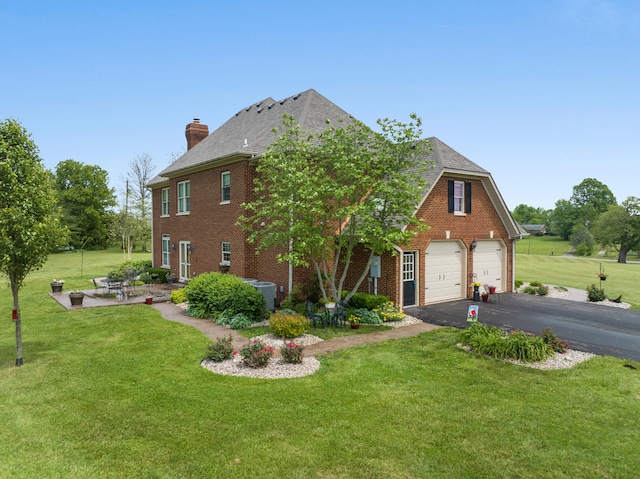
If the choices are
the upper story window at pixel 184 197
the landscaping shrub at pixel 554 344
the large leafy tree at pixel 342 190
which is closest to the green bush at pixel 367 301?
the large leafy tree at pixel 342 190

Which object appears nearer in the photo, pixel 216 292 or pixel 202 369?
pixel 202 369

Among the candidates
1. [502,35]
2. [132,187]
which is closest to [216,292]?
[502,35]

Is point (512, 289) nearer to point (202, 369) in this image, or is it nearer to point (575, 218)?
point (202, 369)

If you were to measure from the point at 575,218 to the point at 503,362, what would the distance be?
102871 millimetres

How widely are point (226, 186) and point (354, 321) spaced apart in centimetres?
966

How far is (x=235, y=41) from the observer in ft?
52.5

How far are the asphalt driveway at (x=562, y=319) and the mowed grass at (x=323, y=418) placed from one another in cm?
170

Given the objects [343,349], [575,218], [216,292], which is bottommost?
[343,349]

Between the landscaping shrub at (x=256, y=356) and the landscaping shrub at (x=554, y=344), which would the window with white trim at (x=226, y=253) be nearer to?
the landscaping shrub at (x=256, y=356)

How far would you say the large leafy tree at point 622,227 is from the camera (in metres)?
61.9

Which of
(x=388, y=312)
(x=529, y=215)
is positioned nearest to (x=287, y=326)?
(x=388, y=312)

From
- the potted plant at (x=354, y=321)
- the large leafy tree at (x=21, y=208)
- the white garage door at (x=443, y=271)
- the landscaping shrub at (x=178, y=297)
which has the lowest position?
the potted plant at (x=354, y=321)

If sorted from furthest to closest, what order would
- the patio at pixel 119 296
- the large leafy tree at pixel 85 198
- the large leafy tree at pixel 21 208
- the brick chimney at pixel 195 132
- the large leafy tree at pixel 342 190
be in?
the large leafy tree at pixel 85 198 → the brick chimney at pixel 195 132 → the patio at pixel 119 296 → the large leafy tree at pixel 342 190 → the large leafy tree at pixel 21 208

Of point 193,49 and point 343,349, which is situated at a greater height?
point 193,49
